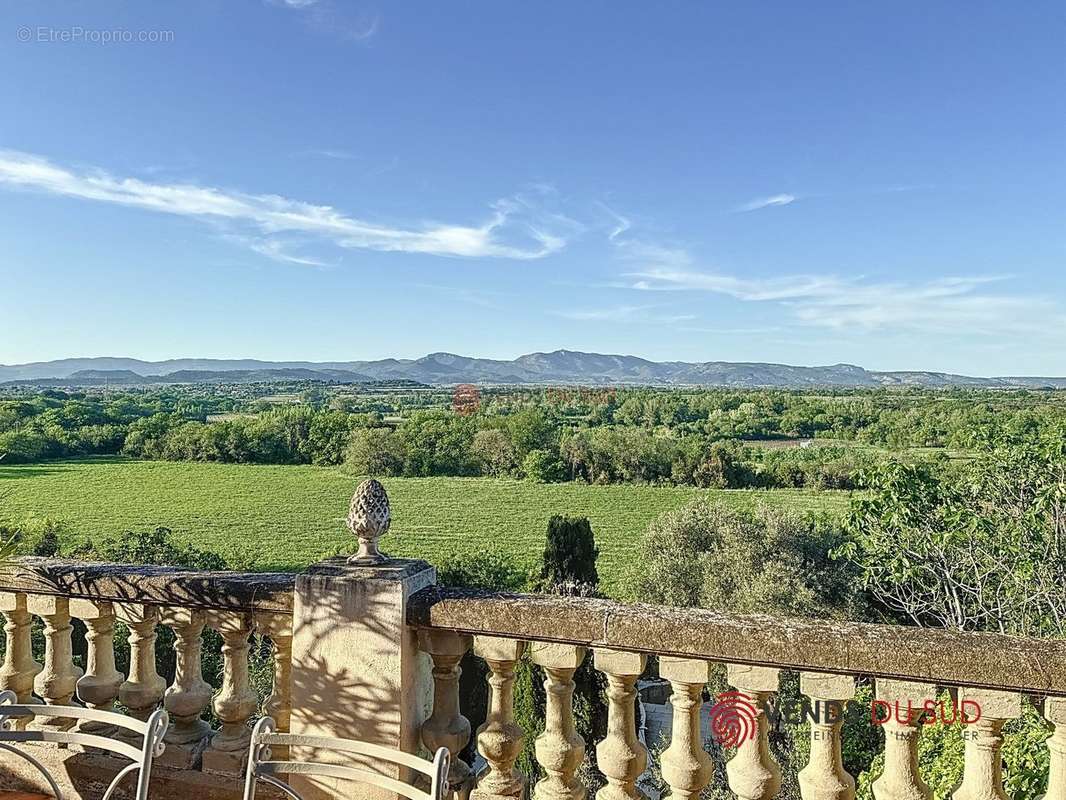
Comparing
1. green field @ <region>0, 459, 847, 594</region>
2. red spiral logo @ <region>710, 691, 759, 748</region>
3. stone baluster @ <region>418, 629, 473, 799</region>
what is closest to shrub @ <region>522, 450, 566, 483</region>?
green field @ <region>0, 459, 847, 594</region>

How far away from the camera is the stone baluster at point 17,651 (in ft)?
8.13

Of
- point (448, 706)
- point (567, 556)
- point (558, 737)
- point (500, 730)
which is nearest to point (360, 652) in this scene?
point (448, 706)

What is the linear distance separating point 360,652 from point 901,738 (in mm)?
1426

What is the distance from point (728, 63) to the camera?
20000 mm

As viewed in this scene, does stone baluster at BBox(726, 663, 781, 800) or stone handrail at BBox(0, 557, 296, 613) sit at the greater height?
stone handrail at BBox(0, 557, 296, 613)

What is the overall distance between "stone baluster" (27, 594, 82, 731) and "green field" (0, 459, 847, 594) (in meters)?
27.1

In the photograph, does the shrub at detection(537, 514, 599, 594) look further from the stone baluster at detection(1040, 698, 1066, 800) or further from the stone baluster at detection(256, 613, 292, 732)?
the stone baluster at detection(1040, 698, 1066, 800)

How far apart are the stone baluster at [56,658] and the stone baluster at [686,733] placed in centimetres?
201

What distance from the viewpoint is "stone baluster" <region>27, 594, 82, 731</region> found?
2430mm

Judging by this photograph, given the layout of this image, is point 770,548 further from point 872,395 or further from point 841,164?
point 872,395

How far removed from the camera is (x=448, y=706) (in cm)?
213

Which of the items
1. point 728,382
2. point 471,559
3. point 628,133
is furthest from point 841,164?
point 728,382

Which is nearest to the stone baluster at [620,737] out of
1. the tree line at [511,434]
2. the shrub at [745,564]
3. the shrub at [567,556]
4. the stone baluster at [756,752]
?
the stone baluster at [756,752]

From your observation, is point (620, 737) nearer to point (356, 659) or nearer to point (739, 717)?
point (739, 717)
